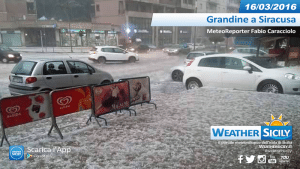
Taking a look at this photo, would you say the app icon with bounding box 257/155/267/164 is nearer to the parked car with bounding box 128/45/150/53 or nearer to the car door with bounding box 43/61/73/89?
the car door with bounding box 43/61/73/89

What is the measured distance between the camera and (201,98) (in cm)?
728

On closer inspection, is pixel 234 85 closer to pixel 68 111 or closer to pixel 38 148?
pixel 68 111

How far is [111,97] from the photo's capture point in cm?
516

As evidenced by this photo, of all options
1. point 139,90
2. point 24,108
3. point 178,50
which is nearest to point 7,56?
point 139,90

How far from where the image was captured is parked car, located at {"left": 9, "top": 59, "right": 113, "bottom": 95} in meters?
6.32

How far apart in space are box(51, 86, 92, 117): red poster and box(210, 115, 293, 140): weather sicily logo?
2698 millimetres

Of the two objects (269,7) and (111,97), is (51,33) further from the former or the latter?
(269,7)

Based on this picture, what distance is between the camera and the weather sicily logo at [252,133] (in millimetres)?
3777

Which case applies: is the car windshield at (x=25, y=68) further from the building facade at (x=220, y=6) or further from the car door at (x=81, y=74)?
the building facade at (x=220, y=6)

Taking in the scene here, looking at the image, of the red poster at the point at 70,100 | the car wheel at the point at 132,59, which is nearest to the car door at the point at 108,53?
the car wheel at the point at 132,59

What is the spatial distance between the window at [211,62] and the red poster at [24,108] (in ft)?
19.2

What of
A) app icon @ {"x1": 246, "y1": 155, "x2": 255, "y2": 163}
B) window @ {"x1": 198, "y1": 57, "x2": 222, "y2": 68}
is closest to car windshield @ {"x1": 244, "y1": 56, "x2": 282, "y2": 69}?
window @ {"x1": 198, "y1": 57, "x2": 222, "y2": 68}

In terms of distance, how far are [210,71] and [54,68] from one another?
542 cm

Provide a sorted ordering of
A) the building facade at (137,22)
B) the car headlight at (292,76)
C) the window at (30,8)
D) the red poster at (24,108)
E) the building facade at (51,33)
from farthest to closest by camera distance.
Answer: the building facade at (51,33)
the window at (30,8)
the building facade at (137,22)
the car headlight at (292,76)
the red poster at (24,108)
